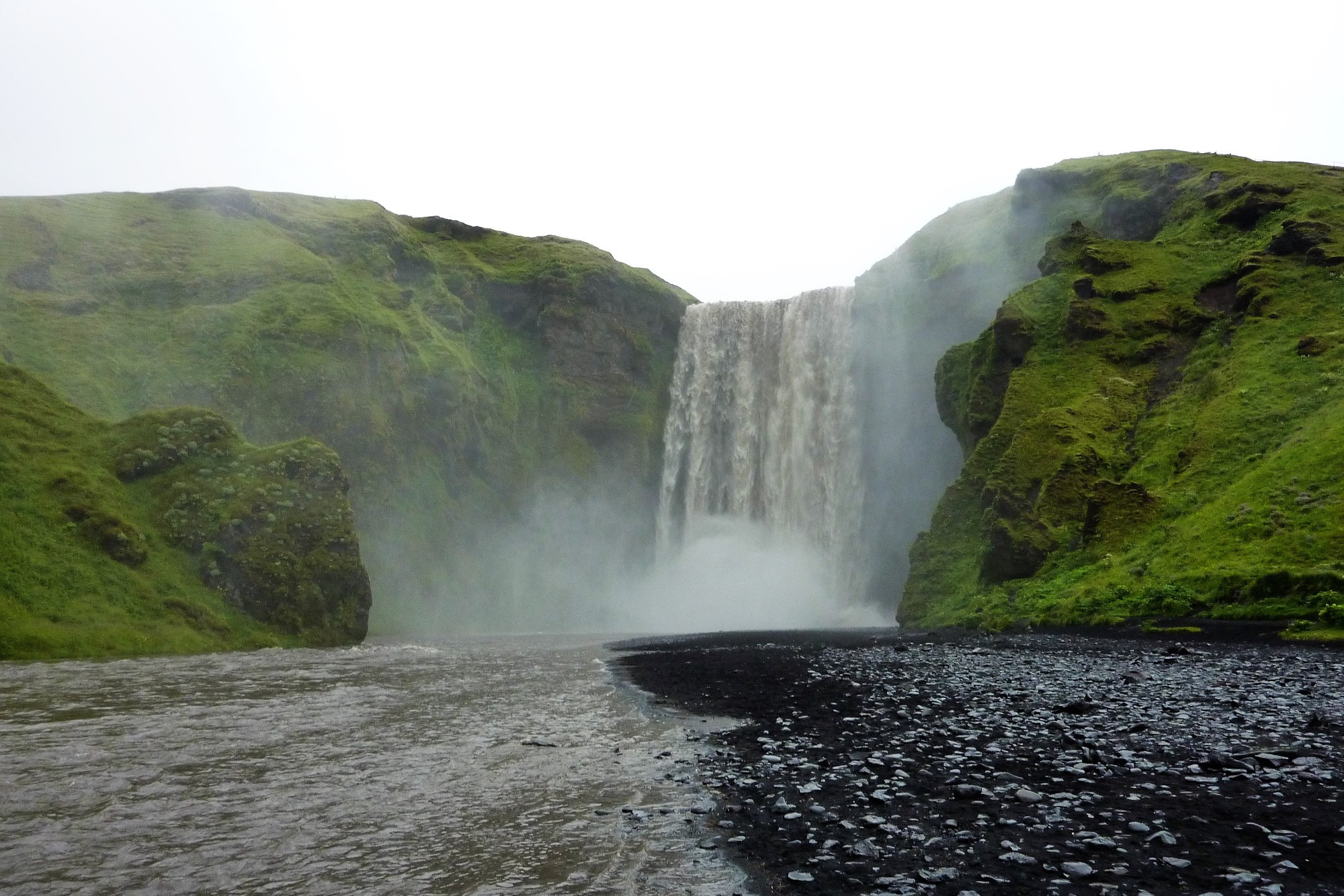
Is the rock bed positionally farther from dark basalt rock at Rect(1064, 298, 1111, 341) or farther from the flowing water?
dark basalt rock at Rect(1064, 298, 1111, 341)

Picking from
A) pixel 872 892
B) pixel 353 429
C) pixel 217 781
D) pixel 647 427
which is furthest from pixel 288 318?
pixel 872 892

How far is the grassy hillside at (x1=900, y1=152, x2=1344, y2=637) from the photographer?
93.4ft

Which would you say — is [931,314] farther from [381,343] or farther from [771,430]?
[381,343]

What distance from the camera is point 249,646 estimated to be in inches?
1400

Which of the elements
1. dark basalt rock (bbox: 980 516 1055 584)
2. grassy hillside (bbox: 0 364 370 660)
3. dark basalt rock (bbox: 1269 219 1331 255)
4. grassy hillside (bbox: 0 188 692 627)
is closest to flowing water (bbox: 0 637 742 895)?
grassy hillside (bbox: 0 364 370 660)

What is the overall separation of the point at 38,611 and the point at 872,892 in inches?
1324

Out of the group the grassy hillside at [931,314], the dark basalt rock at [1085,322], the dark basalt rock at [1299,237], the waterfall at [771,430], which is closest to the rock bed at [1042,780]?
the dark basalt rock at [1085,322]

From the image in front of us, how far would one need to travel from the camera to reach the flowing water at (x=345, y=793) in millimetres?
7391

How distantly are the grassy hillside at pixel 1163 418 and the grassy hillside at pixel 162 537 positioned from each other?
31.4 m

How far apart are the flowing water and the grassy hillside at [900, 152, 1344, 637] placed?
849 inches

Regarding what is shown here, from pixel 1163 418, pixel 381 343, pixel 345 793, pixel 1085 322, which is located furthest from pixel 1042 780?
pixel 381 343

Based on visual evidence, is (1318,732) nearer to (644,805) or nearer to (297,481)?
(644,805)

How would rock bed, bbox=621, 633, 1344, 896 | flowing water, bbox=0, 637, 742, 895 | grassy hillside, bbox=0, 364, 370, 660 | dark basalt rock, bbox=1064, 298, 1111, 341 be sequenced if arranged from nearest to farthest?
rock bed, bbox=621, 633, 1344, 896, flowing water, bbox=0, 637, 742, 895, grassy hillside, bbox=0, 364, 370, 660, dark basalt rock, bbox=1064, 298, 1111, 341

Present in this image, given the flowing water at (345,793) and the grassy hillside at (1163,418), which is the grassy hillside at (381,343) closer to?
the grassy hillside at (1163,418)
